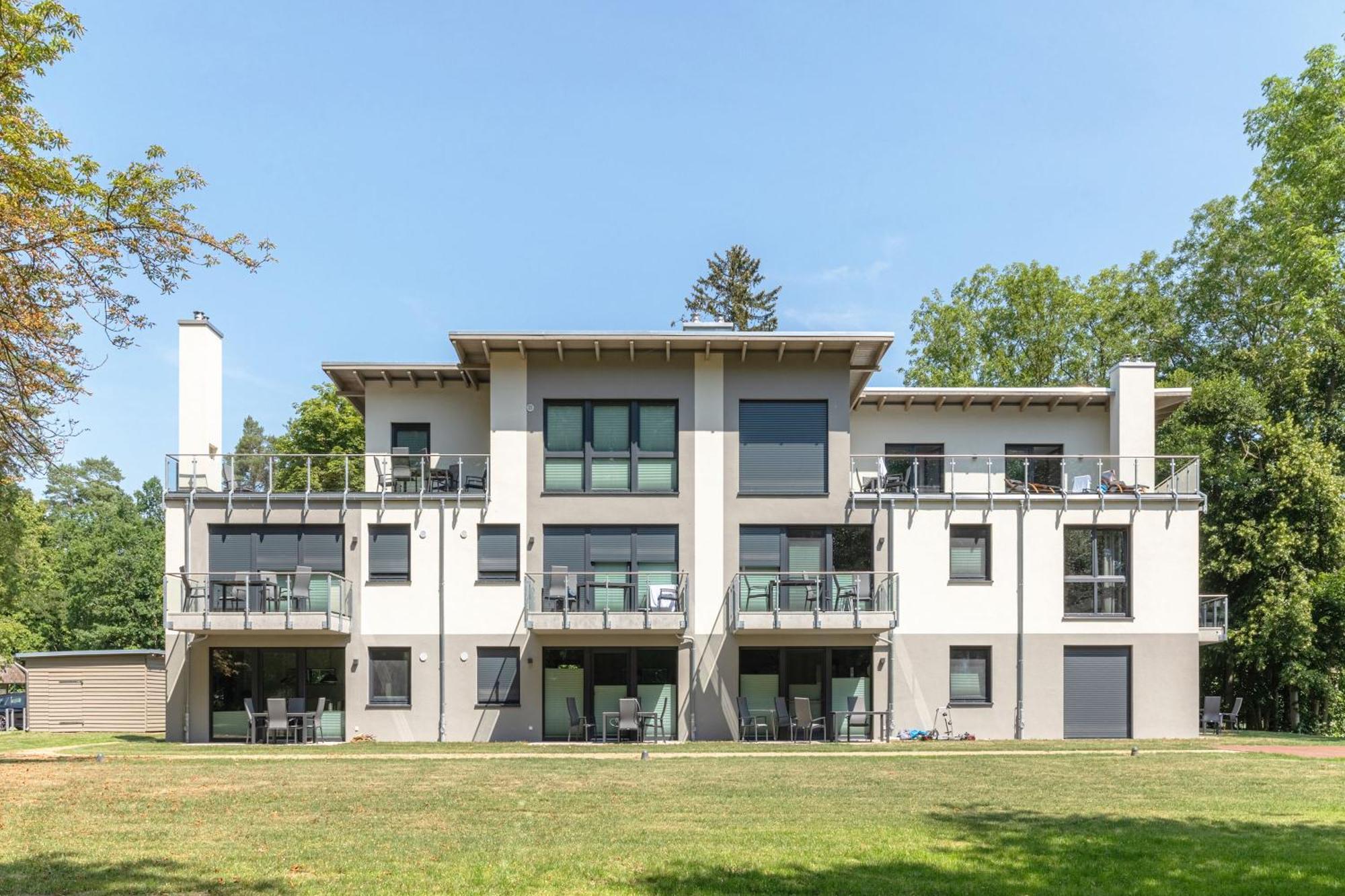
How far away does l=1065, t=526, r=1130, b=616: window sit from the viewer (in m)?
24.3

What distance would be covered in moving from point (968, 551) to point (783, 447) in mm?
4625

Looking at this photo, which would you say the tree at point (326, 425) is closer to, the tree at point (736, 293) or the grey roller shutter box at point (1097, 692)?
the tree at point (736, 293)

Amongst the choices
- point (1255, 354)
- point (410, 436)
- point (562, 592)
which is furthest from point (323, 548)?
point (1255, 354)

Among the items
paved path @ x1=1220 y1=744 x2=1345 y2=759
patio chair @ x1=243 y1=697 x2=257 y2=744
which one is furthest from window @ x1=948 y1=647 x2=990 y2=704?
patio chair @ x1=243 y1=697 x2=257 y2=744

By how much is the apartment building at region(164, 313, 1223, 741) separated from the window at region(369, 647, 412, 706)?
0.05 metres

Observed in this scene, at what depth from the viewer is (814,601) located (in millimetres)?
22656

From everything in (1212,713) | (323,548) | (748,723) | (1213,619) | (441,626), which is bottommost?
(1212,713)

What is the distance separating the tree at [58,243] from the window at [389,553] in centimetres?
786

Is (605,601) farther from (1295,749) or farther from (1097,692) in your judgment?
(1295,749)

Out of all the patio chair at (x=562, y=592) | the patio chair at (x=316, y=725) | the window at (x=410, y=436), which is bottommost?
the patio chair at (x=316, y=725)

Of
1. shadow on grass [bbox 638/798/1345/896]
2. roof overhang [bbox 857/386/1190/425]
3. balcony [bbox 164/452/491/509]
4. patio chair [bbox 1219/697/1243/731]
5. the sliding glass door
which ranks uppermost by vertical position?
roof overhang [bbox 857/386/1190/425]

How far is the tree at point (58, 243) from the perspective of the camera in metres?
14.1

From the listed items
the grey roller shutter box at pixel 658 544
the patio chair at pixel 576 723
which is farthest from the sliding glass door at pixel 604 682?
the grey roller shutter box at pixel 658 544

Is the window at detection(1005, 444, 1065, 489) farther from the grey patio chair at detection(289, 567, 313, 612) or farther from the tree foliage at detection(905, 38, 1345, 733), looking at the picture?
the grey patio chair at detection(289, 567, 313, 612)
